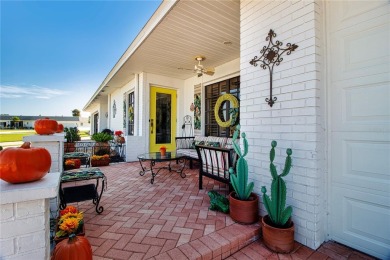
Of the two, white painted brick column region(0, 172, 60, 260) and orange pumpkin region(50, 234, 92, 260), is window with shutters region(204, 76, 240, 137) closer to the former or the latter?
orange pumpkin region(50, 234, 92, 260)

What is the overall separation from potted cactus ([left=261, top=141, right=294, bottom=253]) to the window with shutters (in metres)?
2.88

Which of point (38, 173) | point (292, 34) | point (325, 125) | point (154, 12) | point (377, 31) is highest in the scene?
point (154, 12)

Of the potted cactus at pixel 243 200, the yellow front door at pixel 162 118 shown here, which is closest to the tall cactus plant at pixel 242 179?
the potted cactus at pixel 243 200

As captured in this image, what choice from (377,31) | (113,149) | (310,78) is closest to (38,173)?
(310,78)

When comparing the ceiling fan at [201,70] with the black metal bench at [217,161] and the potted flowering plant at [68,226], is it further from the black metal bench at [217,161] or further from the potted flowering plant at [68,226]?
the potted flowering plant at [68,226]

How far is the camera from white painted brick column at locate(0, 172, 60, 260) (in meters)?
0.71

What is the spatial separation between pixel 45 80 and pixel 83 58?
7.94 ft

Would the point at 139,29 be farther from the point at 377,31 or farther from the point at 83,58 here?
the point at 83,58

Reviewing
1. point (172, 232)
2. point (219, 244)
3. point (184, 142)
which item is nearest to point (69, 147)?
point (184, 142)

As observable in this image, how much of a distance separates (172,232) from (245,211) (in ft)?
2.54

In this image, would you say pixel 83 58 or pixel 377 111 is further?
pixel 83 58

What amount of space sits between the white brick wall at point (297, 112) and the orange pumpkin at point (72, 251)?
1.74 metres

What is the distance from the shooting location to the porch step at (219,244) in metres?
1.41

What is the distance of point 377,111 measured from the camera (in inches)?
56.3
